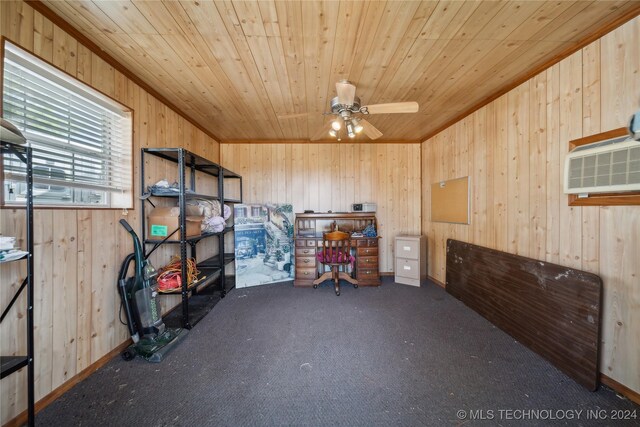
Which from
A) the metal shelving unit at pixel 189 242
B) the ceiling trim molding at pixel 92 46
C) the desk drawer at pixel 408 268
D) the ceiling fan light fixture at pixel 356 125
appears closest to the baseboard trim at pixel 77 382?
the metal shelving unit at pixel 189 242

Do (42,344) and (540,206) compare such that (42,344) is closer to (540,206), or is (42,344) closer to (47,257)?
(47,257)

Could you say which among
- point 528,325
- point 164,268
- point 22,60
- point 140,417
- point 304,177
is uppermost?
point 22,60

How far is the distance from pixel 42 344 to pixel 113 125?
169cm

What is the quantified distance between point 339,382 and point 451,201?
2703mm

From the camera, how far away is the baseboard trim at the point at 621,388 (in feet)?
4.44

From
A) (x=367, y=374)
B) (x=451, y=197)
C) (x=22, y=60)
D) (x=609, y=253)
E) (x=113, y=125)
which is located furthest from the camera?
(x=451, y=197)

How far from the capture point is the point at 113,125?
6.16 feet

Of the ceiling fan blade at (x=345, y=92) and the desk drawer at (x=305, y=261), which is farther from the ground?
the ceiling fan blade at (x=345, y=92)

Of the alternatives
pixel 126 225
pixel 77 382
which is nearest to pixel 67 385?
pixel 77 382

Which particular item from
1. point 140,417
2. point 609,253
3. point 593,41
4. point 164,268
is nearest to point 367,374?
point 140,417

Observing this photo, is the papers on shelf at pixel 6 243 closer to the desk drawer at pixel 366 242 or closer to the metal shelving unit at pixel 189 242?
the metal shelving unit at pixel 189 242

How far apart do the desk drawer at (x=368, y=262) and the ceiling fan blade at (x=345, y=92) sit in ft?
7.60

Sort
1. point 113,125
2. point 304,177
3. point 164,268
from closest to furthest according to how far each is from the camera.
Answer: point 113,125
point 164,268
point 304,177

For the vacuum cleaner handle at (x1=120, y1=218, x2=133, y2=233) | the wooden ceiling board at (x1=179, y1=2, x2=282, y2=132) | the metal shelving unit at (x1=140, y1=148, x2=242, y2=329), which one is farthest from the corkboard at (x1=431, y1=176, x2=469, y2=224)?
the vacuum cleaner handle at (x1=120, y1=218, x2=133, y2=233)
